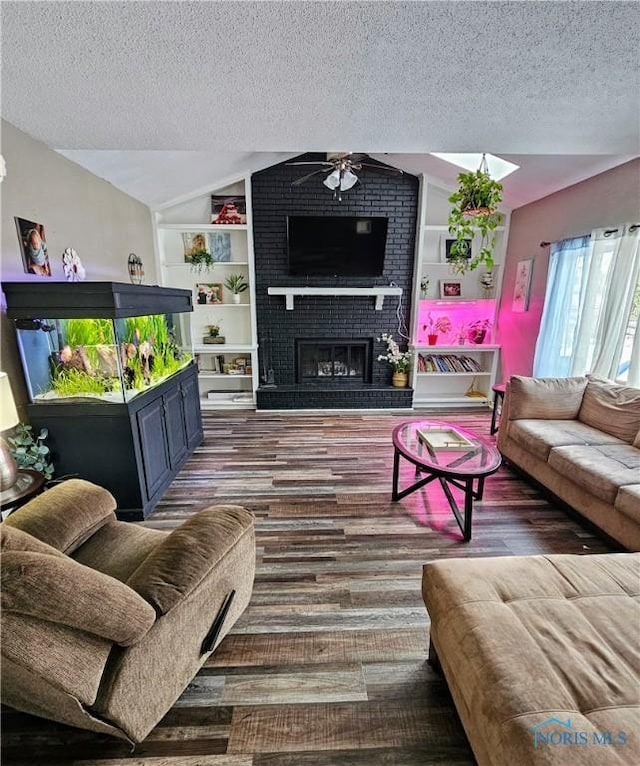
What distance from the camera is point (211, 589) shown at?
1.24 metres

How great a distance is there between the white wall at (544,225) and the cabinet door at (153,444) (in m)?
3.97

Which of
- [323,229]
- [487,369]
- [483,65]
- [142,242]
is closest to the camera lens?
[483,65]

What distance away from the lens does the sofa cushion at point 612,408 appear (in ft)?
8.02

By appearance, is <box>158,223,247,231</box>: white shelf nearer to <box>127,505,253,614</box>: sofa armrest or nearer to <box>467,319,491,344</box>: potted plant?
<box>467,319,491,344</box>: potted plant

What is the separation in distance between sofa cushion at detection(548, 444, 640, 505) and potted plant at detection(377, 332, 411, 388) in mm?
2360

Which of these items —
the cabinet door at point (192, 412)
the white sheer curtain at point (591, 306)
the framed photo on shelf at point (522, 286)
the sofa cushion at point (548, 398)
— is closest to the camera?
the white sheer curtain at point (591, 306)

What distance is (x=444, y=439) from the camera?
246 cm

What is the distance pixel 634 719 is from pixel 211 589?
48.9 inches

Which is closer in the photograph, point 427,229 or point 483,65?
point 483,65

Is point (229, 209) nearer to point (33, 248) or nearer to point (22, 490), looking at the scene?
point (33, 248)

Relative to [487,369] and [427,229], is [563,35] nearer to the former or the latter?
[427,229]

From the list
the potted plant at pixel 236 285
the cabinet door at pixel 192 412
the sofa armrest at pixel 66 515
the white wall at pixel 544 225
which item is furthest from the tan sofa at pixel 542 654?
the potted plant at pixel 236 285

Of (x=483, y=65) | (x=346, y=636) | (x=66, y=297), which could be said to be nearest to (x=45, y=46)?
(x=66, y=297)

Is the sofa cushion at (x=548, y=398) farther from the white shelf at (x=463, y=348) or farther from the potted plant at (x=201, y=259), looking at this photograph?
the potted plant at (x=201, y=259)
